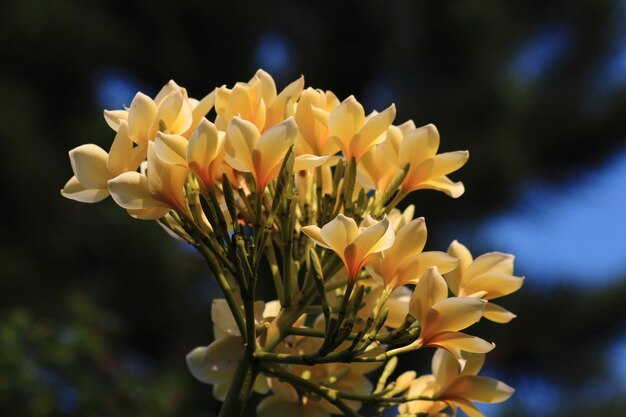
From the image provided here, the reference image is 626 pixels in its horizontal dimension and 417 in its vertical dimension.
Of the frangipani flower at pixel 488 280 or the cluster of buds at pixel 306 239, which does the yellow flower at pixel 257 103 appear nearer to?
the cluster of buds at pixel 306 239

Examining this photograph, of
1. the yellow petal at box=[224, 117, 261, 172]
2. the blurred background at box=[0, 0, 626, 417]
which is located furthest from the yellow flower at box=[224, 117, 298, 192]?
the blurred background at box=[0, 0, 626, 417]

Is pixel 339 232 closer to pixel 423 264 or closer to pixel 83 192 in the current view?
pixel 423 264

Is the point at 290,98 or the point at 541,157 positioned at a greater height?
the point at 541,157

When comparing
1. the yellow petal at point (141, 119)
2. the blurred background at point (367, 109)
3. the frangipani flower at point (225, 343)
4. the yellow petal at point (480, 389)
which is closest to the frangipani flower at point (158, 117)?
the yellow petal at point (141, 119)

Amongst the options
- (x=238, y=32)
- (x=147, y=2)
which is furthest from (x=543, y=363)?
(x=147, y=2)

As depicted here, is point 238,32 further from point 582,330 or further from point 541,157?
point 582,330

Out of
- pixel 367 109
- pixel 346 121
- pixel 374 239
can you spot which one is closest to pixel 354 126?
pixel 346 121

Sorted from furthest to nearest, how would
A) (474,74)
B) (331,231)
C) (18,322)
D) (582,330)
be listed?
(582,330), (474,74), (18,322), (331,231)

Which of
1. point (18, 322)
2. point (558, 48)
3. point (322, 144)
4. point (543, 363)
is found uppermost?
point (558, 48)
